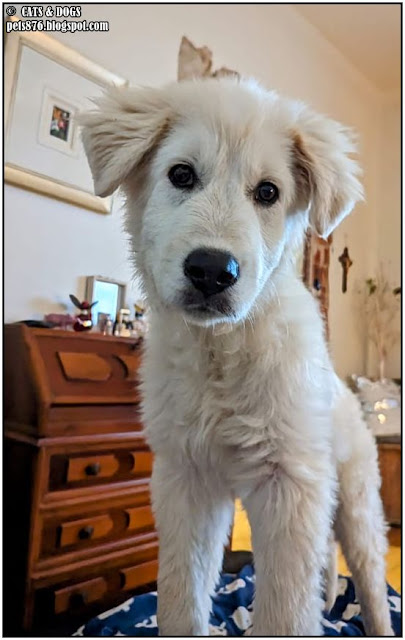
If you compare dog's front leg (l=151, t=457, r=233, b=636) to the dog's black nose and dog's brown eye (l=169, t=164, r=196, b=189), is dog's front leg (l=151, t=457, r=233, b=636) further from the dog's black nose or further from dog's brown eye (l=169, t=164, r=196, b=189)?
dog's brown eye (l=169, t=164, r=196, b=189)

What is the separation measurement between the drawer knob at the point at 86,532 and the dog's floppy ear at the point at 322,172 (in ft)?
3.51

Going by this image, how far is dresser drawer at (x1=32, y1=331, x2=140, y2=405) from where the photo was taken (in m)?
1.50

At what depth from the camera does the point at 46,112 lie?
6.35 ft

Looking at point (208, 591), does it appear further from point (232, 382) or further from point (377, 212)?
point (377, 212)

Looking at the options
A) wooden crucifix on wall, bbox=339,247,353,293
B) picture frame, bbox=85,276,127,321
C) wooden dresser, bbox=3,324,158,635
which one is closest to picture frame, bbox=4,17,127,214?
picture frame, bbox=85,276,127,321

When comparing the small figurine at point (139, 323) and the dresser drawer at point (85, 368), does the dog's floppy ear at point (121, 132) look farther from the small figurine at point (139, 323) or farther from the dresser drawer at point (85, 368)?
the small figurine at point (139, 323)

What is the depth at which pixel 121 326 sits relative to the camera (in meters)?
2.08

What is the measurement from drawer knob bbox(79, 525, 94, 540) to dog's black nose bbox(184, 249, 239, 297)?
102cm

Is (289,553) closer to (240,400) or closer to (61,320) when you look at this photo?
(240,400)

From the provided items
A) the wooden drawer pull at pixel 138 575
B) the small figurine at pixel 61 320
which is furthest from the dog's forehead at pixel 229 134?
the wooden drawer pull at pixel 138 575

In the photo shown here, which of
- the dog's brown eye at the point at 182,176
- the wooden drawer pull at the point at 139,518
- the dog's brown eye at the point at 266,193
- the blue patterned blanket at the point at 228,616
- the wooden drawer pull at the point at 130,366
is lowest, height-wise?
the blue patterned blanket at the point at 228,616

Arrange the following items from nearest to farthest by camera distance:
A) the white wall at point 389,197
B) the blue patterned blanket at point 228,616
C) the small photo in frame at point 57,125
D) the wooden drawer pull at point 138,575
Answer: the blue patterned blanket at point 228,616 < the wooden drawer pull at point 138,575 < the small photo in frame at point 57,125 < the white wall at point 389,197

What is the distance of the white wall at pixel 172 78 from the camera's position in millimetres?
1899

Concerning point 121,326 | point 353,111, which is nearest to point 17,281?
point 121,326
